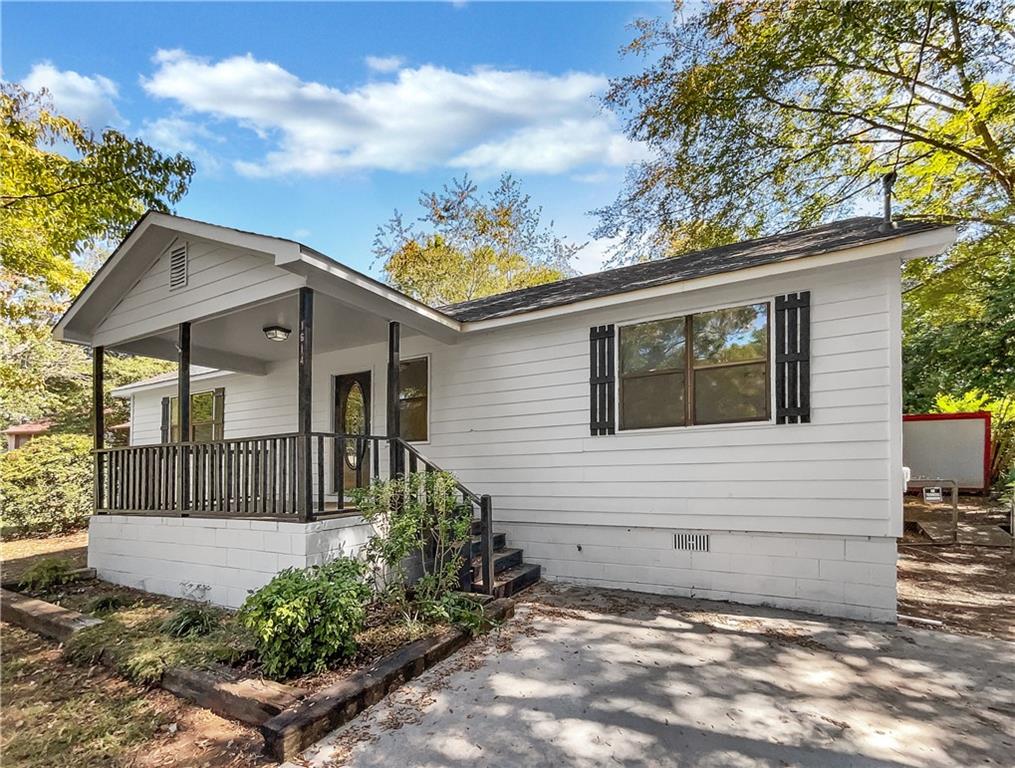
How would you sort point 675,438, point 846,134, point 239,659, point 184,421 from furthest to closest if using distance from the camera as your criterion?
point 846,134 < point 184,421 < point 675,438 < point 239,659

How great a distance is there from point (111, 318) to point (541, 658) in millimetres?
6413

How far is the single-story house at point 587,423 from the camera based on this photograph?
4.50 meters

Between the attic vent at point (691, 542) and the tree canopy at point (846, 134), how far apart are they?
6.94 metres

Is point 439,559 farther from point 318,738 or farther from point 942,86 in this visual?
point 942,86

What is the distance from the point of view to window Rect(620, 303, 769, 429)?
5.01 m

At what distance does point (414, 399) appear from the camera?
7414 millimetres

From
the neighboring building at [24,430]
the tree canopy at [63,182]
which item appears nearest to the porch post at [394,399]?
the tree canopy at [63,182]

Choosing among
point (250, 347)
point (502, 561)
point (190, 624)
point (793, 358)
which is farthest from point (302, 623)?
point (250, 347)

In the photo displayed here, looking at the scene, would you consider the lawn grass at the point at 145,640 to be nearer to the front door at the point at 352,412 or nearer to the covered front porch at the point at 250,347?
the covered front porch at the point at 250,347

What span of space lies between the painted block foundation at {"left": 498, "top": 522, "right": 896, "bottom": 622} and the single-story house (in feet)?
0.06

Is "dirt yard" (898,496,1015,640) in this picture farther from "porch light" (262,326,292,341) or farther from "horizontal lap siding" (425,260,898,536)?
"porch light" (262,326,292,341)

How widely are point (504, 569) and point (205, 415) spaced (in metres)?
7.46

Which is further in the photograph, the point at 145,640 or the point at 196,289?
the point at 196,289

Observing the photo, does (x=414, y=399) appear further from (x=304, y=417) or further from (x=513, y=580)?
(x=513, y=580)
